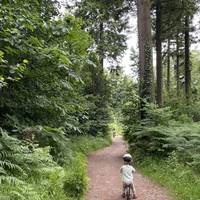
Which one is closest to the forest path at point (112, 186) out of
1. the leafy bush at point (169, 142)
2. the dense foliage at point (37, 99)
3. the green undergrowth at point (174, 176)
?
the green undergrowth at point (174, 176)

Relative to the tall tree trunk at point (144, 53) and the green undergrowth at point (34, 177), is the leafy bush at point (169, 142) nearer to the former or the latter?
the tall tree trunk at point (144, 53)

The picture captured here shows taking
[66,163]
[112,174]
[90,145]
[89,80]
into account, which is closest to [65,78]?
[66,163]

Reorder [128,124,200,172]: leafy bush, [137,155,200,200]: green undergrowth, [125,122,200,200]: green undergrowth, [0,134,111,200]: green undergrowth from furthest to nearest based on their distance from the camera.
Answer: [128,124,200,172]: leafy bush < [125,122,200,200]: green undergrowth < [137,155,200,200]: green undergrowth < [0,134,111,200]: green undergrowth

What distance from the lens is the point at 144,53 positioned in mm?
18172

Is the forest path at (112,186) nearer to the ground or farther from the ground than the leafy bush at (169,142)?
nearer to the ground

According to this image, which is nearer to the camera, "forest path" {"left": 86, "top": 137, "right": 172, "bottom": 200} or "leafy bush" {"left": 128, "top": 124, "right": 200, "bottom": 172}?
"forest path" {"left": 86, "top": 137, "right": 172, "bottom": 200}

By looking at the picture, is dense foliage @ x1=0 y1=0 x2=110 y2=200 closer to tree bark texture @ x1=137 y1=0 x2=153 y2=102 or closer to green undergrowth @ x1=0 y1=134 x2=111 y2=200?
green undergrowth @ x1=0 y1=134 x2=111 y2=200

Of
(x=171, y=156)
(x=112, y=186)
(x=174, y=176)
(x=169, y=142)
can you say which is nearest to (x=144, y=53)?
(x=169, y=142)

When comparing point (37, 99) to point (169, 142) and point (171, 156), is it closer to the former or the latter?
point (171, 156)

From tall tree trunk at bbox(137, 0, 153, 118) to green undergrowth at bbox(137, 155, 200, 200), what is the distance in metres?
4.08

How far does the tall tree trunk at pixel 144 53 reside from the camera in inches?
699

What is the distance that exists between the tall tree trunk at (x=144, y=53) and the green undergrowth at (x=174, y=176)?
408 centimetres

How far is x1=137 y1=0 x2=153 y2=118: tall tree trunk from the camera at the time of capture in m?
17.8

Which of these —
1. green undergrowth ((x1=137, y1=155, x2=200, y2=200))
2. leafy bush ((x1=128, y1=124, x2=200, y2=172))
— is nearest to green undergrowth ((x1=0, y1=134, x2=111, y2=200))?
green undergrowth ((x1=137, y1=155, x2=200, y2=200))
